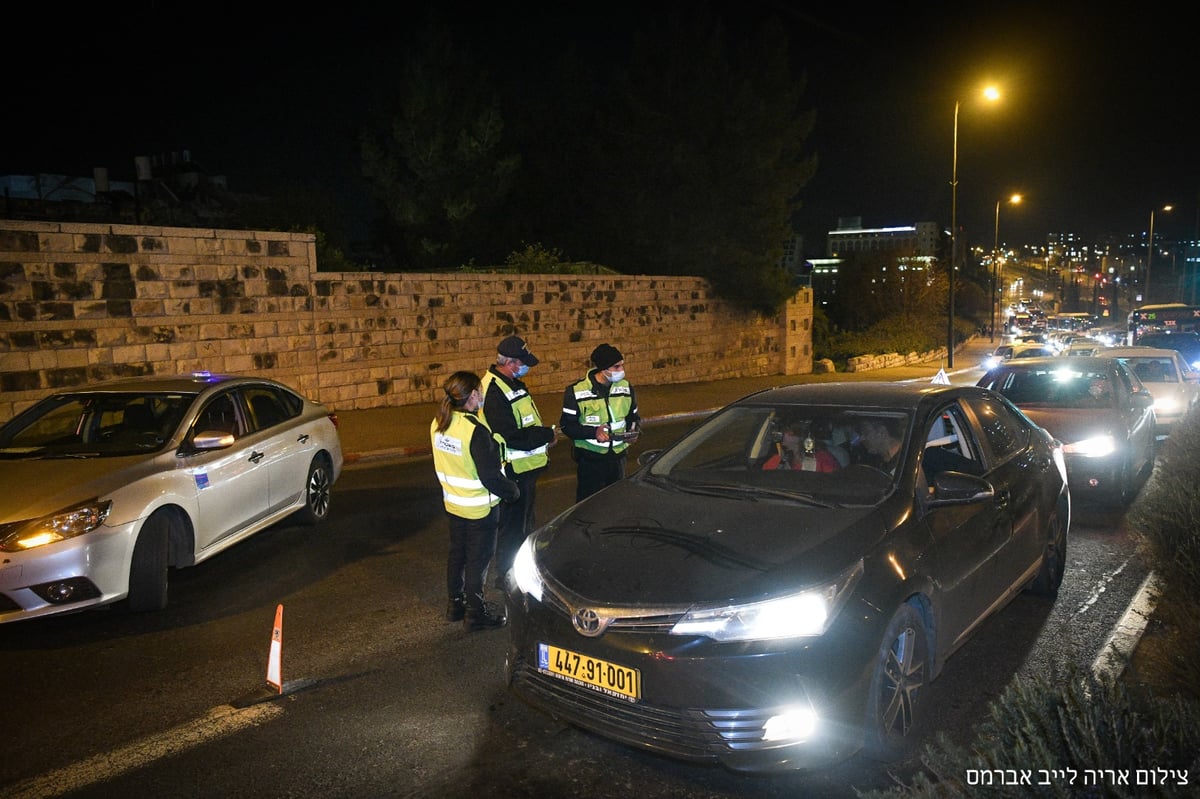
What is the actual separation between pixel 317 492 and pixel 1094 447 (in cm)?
754

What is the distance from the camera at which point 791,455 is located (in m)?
5.10

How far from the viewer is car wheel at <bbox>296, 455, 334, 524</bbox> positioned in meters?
8.31

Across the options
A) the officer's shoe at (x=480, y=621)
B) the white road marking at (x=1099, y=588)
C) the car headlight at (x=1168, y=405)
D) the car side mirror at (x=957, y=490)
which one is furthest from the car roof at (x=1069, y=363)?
the officer's shoe at (x=480, y=621)

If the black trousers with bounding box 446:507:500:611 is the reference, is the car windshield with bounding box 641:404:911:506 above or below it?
above

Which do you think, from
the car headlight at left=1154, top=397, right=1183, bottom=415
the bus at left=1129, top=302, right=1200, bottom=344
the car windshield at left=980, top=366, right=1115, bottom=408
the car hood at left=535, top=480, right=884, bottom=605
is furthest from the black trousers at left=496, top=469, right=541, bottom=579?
the bus at left=1129, top=302, right=1200, bottom=344

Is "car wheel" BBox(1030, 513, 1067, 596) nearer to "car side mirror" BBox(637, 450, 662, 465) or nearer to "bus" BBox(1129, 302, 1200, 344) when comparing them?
"car side mirror" BBox(637, 450, 662, 465)

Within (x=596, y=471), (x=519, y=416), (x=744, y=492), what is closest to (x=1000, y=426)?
(x=744, y=492)

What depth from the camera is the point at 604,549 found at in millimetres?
4031

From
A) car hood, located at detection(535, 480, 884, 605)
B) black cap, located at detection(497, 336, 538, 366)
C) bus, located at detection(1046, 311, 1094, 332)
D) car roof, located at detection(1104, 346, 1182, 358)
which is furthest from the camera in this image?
bus, located at detection(1046, 311, 1094, 332)

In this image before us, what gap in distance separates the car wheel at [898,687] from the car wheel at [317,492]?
5.90 m

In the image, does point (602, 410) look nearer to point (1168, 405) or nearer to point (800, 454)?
point (800, 454)

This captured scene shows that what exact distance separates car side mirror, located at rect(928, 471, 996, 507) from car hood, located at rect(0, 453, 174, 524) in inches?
194

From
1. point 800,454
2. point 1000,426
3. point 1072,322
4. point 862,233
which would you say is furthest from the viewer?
point 862,233

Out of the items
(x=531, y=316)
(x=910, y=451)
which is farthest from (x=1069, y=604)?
(x=531, y=316)
